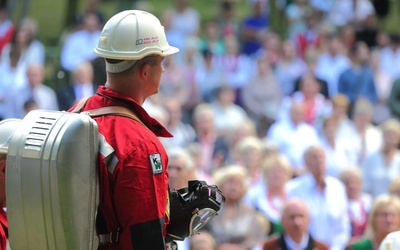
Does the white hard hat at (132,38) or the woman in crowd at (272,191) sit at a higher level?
the white hard hat at (132,38)

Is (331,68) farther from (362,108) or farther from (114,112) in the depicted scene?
(114,112)

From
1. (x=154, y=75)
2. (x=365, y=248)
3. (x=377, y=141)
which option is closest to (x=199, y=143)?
(x=377, y=141)

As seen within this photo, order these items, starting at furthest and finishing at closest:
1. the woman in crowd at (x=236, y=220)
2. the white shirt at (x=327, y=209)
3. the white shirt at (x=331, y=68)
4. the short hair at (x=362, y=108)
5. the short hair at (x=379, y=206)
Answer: the white shirt at (x=331, y=68)
the short hair at (x=362, y=108)
the white shirt at (x=327, y=209)
the woman in crowd at (x=236, y=220)
the short hair at (x=379, y=206)

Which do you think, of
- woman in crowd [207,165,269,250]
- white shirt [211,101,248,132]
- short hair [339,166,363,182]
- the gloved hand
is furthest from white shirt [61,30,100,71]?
the gloved hand

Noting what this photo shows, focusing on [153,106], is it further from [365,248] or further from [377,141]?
[365,248]

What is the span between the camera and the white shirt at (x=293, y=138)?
1238cm

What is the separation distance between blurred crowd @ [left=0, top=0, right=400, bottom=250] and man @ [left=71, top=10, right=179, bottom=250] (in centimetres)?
388

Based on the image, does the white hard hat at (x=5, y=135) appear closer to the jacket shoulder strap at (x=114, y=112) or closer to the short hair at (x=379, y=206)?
the jacket shoulder strap at (x=114, y=112)

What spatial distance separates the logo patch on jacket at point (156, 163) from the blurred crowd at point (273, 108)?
13.1 ft

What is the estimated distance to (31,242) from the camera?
3.88m

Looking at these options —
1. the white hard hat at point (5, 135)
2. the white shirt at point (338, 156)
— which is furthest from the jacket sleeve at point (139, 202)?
the white shirt at point (338, 156)

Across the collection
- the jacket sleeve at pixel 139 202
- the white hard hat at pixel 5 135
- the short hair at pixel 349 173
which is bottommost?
the short hair at pixel 349 173

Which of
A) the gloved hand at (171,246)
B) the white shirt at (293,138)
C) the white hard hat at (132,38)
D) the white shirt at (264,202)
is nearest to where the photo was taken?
the white hard hat at (132,38)

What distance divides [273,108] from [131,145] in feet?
36.3
